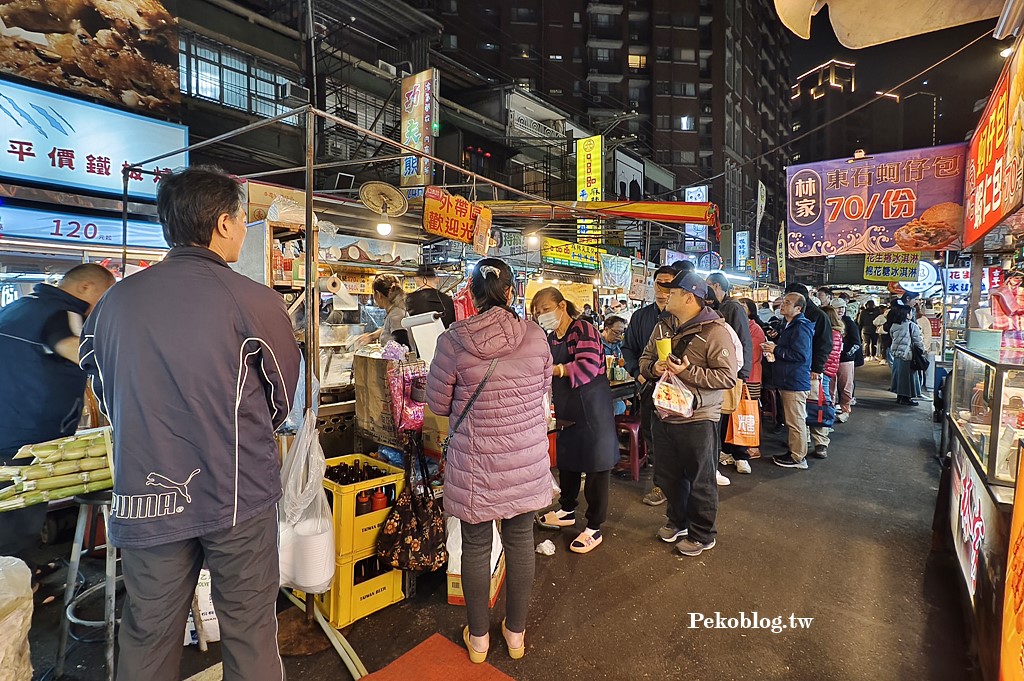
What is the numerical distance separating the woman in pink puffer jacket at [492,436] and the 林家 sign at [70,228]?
4.19m

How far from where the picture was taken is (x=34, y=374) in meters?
2.63

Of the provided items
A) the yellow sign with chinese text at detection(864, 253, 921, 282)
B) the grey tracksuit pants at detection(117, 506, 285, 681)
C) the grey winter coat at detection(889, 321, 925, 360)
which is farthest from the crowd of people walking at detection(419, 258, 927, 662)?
the yellow sign with chinese text at detection(864, 253, 921, 282)

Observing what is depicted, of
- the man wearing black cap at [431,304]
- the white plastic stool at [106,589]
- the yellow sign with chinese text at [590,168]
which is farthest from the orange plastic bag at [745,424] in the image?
the yellow sign with chinese text at [590,168]

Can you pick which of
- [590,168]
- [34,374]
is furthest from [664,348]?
[590,168]

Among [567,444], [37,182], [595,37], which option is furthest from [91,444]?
[595,37]

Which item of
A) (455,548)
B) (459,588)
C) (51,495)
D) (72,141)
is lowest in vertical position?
(459,588)

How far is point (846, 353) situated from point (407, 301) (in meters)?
7.72

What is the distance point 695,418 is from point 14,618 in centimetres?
363

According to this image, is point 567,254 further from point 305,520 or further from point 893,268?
point 305,520

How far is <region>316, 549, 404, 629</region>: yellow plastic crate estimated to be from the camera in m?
2.81

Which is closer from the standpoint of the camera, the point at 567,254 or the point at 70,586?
the point at 70,586

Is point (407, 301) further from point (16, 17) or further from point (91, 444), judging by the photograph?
point (16, 17)

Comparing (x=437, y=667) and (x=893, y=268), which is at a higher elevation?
(x=893, y=268)

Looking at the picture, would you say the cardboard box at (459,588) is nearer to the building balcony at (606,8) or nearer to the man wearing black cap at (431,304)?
the man wearing black cap at (431,304)
